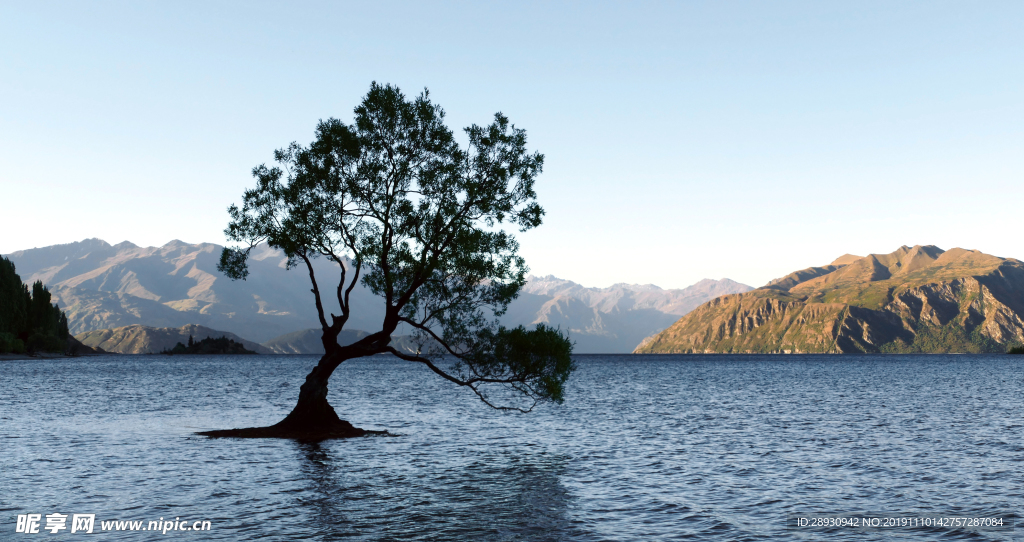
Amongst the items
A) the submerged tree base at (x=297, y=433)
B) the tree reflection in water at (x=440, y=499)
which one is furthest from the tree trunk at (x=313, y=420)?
the tree reflection in water at (x=440, y=499)

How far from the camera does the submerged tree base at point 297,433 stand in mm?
53719

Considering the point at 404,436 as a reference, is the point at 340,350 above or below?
above

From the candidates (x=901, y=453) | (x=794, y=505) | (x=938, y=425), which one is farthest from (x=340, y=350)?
(x=938, y=425)

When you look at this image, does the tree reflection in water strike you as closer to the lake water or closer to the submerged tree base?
the lake water

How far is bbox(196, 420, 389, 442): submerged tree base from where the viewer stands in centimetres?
5372

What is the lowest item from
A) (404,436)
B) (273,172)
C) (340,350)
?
(404,436)

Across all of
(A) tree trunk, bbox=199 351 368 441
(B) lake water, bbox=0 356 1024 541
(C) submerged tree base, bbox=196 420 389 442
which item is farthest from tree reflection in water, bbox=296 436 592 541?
(A) tree trunk, bbox=199 351 368 441

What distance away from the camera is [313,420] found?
180 ft

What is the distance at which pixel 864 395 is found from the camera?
114 meters

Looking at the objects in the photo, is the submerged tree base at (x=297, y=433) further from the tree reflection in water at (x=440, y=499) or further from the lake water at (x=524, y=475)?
the tree reflection in water at (x=440, y=499)

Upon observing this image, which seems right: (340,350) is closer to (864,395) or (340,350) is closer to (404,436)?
(404,436)

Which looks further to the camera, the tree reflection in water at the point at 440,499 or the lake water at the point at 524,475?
the lake water at the point at 524,475

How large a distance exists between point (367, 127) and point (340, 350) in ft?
57.9

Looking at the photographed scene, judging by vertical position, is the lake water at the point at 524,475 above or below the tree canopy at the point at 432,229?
below
